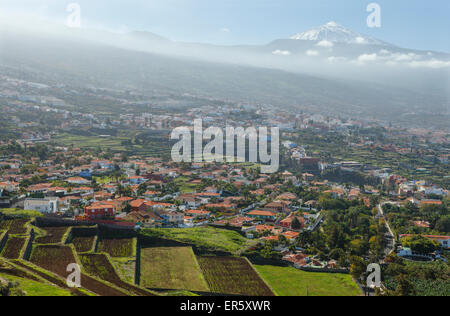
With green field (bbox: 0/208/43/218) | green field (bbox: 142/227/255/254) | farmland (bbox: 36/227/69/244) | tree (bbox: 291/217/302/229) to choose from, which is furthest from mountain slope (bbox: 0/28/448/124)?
farmland (bbox: 36/227/69/244)

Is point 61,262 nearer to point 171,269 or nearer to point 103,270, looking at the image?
point 103,270

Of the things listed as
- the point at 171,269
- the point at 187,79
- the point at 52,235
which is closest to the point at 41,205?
the point at 52,235

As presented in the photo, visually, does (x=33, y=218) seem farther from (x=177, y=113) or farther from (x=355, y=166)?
(x=177, y=113)

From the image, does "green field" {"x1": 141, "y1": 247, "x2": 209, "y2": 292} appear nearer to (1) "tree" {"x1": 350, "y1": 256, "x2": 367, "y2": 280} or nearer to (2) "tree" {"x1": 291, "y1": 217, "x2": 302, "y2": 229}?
(1) "tree" {"x1": 350, "y1": 256, "x2": 367, "y2": 280}

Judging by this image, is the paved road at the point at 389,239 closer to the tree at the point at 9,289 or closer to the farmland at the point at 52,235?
the farmland at the point at 52,235

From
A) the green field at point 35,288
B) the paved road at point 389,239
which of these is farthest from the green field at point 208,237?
the green field at point 35,288
